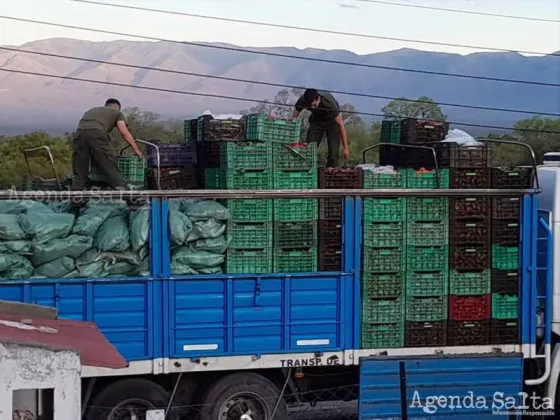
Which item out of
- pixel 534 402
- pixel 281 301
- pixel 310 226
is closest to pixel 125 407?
pixel 281 301

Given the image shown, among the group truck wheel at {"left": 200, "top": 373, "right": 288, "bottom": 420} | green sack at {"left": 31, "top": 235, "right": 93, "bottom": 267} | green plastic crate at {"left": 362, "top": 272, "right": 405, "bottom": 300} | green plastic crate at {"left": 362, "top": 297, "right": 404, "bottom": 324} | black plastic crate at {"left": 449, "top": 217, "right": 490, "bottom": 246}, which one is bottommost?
truck wheel at {"left": 200, "top": 373, "right": 288, "bottom": 420}

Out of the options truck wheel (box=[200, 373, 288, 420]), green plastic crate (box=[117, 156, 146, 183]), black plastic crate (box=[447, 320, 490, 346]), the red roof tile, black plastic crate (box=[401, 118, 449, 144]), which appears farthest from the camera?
black plastic crate (box=[401, 118, 449, 144])

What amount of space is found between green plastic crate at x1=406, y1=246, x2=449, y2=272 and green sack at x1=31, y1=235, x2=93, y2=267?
132 inches

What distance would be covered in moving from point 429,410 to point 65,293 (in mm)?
3958

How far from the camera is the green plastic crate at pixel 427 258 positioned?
9680 millimetres

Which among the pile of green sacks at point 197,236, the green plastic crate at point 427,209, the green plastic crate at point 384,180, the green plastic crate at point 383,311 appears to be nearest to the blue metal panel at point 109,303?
the pile of green sacks at point 197,236

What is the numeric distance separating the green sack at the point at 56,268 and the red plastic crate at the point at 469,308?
Result: 4.05 meters

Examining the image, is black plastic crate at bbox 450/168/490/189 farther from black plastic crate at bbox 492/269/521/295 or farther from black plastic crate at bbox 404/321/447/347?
black plastic crate at bbox 404/321/447/347

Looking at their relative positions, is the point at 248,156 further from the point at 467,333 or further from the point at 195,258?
the point at 467,333

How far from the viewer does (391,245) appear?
31.4ft

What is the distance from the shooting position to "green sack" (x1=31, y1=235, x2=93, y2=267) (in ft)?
28.9

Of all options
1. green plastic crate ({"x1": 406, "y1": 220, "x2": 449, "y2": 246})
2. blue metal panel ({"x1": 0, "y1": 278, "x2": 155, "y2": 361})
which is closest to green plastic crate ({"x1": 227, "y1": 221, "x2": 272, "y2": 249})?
blue metal panel ({"x1": 0, "y1": 278, "x2": 155, "y2": 361})

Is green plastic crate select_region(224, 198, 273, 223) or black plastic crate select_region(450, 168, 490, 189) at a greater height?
black plastic crate select_region(450, 168, 490, 189)

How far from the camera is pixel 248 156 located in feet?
31.1
